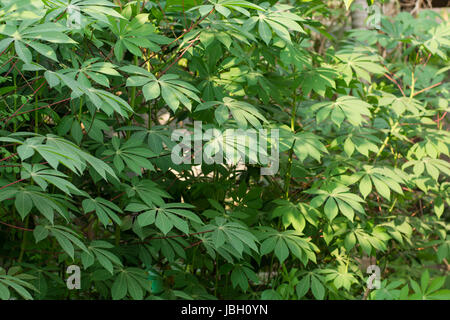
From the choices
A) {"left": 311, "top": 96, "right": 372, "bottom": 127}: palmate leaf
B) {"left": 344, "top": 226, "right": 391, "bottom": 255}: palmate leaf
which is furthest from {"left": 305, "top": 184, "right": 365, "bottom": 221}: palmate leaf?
{"left": 311, "top": 96, "right": 372, "bottom": 127}: palmate leaf

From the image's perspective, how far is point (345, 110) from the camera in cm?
213

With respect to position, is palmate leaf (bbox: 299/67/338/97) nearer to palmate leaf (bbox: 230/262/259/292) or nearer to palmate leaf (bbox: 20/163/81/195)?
palmate leaf (bbox: 230/262/259/292)

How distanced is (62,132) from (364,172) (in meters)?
1.23

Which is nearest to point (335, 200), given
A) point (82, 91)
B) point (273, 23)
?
point (273, 23)

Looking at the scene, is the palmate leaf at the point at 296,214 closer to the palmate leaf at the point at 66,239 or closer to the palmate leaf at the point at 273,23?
the palmate leaf at the point at 273,23

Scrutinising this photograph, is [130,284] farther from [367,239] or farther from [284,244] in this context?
[367,239]

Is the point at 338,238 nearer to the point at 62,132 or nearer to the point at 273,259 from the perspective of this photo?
the point at 273,259

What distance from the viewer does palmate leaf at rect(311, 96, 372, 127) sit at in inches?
82.2

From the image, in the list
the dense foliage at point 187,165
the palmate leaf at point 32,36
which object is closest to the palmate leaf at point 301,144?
the dense foliage at point 187,165

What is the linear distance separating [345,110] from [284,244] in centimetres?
60

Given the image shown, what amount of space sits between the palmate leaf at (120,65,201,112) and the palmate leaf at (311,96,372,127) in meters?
0.59

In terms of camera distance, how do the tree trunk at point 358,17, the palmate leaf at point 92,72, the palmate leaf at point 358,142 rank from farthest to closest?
the tree trunk at point 358,17 < the palmate leaf at point 358,142 < the palmate leaf at point 92,72

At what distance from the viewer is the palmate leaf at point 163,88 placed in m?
1.70
